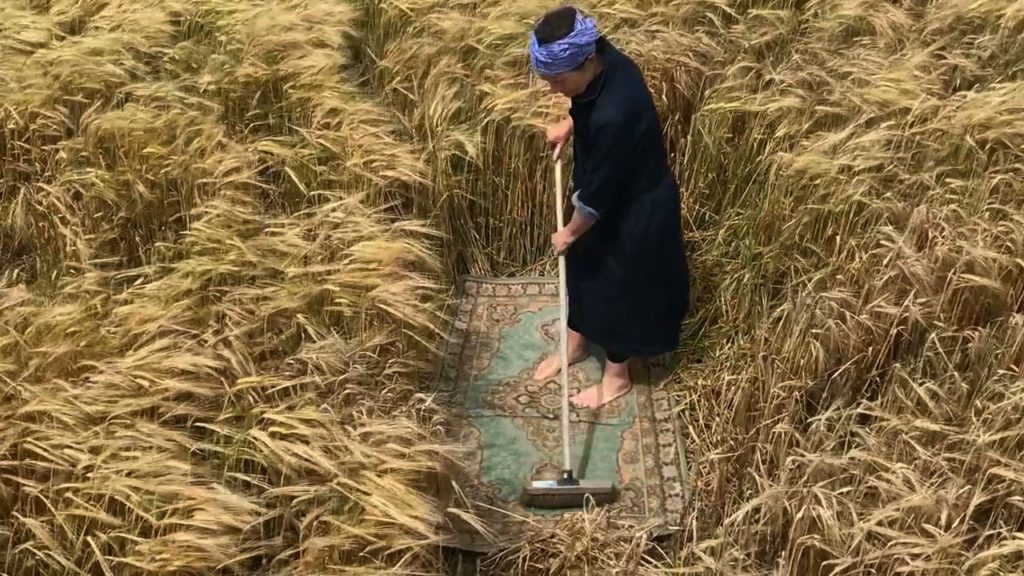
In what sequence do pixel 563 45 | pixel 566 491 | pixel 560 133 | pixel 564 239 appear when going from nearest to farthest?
pixel 563 45 < pixel 566 491 < pixel 564 239 < pixel 560 133

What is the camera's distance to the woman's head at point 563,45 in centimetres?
224

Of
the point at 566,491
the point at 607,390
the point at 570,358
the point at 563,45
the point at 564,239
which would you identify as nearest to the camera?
the point at 563,45

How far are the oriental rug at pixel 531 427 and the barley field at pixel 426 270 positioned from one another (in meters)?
0.11

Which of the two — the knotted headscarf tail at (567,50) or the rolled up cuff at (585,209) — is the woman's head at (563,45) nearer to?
the knotted headscarf tail at (567,50)

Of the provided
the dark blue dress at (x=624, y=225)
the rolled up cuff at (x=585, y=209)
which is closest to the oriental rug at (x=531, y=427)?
the dark blue dress at (x=624, y=225)

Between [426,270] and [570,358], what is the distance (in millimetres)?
587

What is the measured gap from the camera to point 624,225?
262 centimetres

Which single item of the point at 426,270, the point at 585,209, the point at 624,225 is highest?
the point at 585,209

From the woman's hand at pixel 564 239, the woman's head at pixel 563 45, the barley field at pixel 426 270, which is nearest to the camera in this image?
the barley field at pixel 426 270

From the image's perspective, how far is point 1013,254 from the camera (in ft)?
8.33

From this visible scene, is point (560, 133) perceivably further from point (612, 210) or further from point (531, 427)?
point (531, 427)

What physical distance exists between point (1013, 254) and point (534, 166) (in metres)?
1.64

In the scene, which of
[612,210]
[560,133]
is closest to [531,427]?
[612,210]

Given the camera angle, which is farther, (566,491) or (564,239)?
(564,239)
